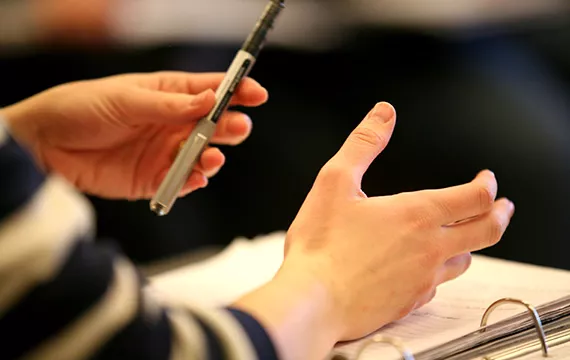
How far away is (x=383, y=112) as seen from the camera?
0.48 metres

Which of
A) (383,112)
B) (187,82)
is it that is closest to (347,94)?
(187,82)

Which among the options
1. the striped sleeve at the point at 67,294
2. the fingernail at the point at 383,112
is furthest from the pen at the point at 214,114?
the striped sleeve at the point at 67,294

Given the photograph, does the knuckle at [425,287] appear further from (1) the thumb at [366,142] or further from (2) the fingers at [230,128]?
(2) the fingers at [230,128]

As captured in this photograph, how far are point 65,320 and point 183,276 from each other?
1.31 feet

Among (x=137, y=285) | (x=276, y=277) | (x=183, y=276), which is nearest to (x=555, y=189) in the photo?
(x=183, y=276)

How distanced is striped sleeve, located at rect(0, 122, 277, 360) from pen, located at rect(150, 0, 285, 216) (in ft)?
0.86

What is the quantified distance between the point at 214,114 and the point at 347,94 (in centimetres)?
76

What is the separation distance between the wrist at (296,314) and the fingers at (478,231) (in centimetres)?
10

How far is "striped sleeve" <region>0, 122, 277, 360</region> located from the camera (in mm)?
264

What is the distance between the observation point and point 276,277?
389mm

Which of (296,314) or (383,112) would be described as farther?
(383,112)

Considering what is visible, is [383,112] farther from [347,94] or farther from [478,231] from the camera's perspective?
[347,94]

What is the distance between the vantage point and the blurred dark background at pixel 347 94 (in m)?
1.08

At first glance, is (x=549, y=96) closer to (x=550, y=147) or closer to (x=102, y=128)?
(x=550, y=147)
